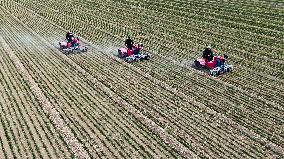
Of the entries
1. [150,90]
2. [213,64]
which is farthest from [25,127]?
[213,64]

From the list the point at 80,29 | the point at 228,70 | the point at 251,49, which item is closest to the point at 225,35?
the point at 251,49

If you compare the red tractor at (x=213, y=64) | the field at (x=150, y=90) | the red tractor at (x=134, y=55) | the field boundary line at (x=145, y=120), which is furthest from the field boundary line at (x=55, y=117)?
the red tractor at (x=213, y=64)

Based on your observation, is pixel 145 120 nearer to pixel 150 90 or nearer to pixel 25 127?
pixel 150 90

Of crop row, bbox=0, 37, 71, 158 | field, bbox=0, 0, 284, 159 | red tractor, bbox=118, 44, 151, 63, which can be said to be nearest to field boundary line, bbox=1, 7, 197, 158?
field, bbox=0, 0, 284, 159

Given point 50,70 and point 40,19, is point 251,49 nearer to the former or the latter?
point 50,70

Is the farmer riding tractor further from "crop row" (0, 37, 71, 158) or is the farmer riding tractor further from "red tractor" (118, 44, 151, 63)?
"crop row" (0, 37, 71, 158)

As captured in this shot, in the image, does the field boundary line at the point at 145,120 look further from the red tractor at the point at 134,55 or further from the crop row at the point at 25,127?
the crop row at the point at 25,127
